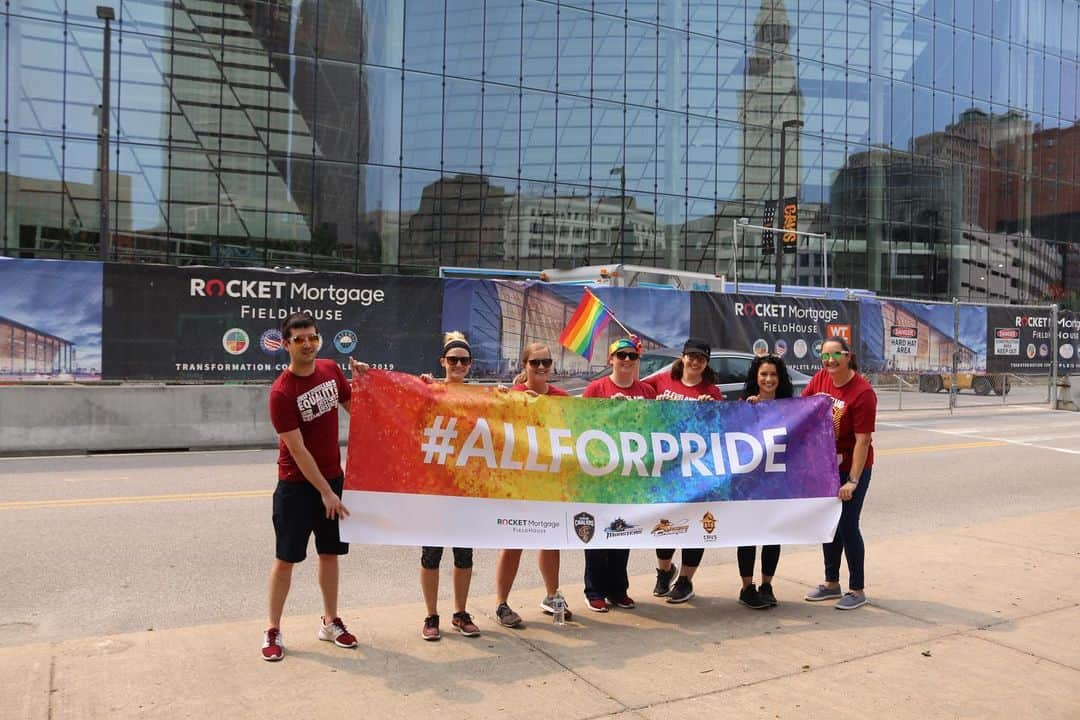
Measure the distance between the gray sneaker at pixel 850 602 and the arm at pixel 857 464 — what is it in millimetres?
648

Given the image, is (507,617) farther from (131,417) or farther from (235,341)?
(235,341)

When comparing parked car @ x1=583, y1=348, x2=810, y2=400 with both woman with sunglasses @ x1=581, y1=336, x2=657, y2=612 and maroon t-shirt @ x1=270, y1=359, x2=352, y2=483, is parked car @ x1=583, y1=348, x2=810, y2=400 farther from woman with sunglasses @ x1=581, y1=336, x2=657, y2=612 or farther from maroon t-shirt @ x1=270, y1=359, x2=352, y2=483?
maroon t-shirt @ x1=270, y1=359, x2=352, y2=483

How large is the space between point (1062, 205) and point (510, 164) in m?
34.5

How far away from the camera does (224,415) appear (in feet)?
45.5

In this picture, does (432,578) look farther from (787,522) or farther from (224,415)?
(224,415)

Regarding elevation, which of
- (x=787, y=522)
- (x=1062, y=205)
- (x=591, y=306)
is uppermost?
(x=1062, y=205)

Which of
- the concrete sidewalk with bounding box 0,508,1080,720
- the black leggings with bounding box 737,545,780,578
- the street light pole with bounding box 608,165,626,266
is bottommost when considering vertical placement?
the concrete sidewalk with bounding box 0,508,1080,720

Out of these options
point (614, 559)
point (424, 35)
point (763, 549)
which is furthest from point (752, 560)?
point (424, 35)

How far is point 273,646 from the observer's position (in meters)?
4.84

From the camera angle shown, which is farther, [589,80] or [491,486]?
[589,80]

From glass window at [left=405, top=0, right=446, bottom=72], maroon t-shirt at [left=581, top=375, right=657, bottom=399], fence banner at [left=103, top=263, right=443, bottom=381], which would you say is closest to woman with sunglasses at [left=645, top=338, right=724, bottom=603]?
maroon t-shirt at [left=581, top=375, right=657, bottom=399]

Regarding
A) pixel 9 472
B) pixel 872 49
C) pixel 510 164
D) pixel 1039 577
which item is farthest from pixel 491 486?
pixel 872 49

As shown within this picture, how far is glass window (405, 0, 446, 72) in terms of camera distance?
3416 centimetres

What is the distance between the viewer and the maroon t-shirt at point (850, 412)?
6051 mm
